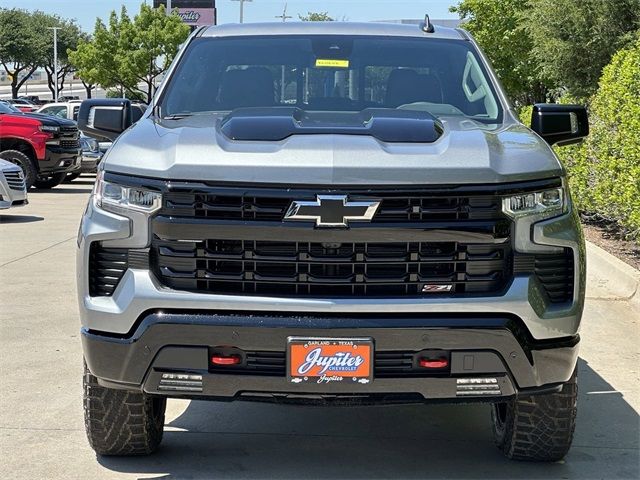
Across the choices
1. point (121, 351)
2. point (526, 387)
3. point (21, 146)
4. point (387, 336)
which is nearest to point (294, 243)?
point (387, 336)

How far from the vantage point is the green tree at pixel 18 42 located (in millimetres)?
85438

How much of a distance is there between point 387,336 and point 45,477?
1.66m

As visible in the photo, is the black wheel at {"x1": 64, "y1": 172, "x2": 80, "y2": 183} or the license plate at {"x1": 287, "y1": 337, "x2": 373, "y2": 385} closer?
the license plate at {"x1": 287, "y1": 337, "x2": 373, "y2": 385}

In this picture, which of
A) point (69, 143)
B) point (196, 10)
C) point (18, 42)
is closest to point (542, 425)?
point (69, 143)

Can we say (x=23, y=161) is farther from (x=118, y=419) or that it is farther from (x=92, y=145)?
(x=118, y=419)

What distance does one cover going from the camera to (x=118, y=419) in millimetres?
4617

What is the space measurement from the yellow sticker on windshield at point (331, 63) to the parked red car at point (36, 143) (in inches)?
617

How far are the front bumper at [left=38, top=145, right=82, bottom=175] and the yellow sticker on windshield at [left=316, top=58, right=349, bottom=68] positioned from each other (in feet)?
51.9

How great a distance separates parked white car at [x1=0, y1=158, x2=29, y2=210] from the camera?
14906mm

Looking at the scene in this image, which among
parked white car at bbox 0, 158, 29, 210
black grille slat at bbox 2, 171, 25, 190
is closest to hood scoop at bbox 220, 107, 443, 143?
parked white car at bbox 0, 158, 29, 210

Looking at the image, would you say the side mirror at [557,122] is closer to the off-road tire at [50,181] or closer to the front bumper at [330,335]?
the front bumper at [330,335]

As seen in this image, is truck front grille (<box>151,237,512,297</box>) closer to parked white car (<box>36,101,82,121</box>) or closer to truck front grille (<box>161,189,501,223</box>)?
truck front grille (<box>161,189,501,223</box>)

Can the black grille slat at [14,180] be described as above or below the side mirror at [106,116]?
below

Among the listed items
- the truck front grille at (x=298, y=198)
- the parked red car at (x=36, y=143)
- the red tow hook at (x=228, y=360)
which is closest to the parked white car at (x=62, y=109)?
the parked red car at (x=36, y=143)
